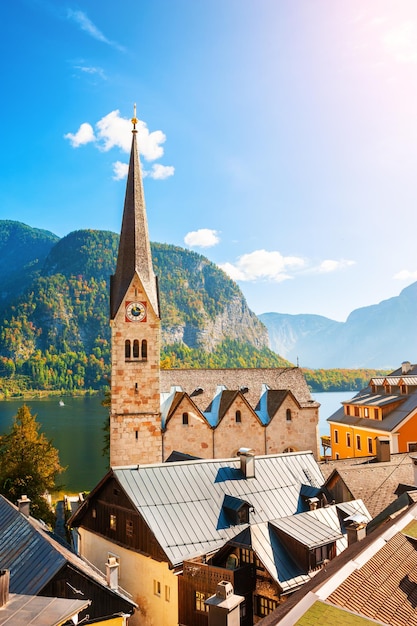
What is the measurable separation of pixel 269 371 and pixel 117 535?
2253 centimetres

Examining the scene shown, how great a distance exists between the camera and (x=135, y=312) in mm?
35500

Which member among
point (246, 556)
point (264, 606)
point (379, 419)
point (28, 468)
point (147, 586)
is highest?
point (379, 419)

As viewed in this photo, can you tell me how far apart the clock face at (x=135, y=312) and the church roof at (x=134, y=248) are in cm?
65

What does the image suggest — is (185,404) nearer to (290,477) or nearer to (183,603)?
(290,477)

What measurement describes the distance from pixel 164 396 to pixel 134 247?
10.5 meters

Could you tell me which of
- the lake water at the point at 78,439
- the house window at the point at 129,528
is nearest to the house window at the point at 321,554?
the house window at the point at 129,528

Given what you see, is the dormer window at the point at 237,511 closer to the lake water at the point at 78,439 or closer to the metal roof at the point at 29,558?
the metal roof at the point at 29,558

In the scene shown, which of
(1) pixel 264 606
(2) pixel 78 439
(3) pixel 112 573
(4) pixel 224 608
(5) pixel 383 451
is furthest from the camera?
(2) pixel 78 439

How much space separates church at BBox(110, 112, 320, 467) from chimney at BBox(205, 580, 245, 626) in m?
18.5

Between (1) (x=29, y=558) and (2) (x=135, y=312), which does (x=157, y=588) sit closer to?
(1) (x=29, y=558)

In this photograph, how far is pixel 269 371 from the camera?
139ft

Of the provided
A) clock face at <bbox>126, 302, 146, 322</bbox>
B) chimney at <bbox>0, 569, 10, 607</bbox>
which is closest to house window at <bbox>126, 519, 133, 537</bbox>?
chimney at <bbox>0, 569, 10, 607</bbox>

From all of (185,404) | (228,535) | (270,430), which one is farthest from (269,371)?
(228,535)

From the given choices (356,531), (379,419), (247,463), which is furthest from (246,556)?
(379,419)
